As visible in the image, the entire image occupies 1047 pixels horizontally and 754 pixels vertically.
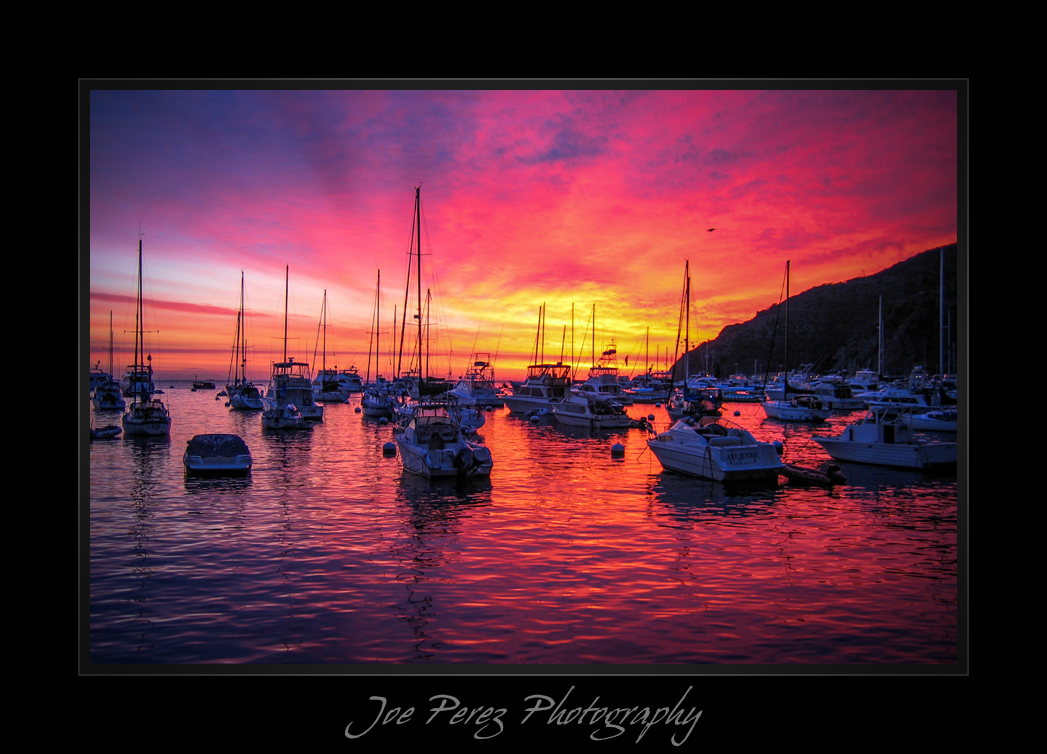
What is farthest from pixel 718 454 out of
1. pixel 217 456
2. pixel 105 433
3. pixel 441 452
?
pixel 105 433

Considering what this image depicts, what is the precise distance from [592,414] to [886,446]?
2076 centimetres

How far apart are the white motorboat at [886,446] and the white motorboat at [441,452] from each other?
13.8 m

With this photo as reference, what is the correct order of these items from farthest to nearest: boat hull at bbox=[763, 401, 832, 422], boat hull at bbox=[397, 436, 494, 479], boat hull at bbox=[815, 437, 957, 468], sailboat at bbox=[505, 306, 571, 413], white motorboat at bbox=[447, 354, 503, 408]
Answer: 1. white motorboat at bbox=[447, 354, 503, 408]
2. sailboat at bbox=[505, 306, 571, 413]
3. boat hull at bbox=[763, 401, 832, 422]
4. boat hull at bbox=[815, 437, 957, 468]
5. boat hull at bbox=[397, 436, 494, 479]

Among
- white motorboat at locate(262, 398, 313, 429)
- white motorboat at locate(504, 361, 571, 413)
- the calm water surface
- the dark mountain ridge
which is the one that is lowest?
the calm water surface

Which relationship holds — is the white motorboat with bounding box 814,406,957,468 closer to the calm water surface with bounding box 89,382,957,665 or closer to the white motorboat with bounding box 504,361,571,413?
the calm water surface with bounding box 89,382,957,665

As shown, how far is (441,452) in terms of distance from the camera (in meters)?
18.0

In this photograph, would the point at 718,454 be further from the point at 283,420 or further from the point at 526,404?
the point at 526,404

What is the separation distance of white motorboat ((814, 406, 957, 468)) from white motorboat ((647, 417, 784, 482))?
5604 mm

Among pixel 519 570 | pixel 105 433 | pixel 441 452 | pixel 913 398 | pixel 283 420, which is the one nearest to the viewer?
pixel 519 570

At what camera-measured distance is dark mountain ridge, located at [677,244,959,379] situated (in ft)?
176

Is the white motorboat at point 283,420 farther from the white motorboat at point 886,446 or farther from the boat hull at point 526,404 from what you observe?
the white motorboat at point 886,446

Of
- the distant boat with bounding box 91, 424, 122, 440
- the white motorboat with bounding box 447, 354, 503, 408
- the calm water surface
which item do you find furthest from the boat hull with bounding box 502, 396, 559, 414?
the calm water surface
